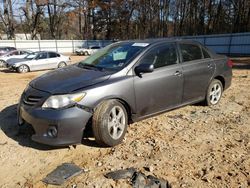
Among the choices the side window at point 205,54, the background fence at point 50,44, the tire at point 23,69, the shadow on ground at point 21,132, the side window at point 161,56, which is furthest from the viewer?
the background fence at point 50,44

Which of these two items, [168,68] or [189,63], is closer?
[168,68]

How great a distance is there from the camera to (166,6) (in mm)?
49062

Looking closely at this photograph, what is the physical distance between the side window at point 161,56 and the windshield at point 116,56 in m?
0.18

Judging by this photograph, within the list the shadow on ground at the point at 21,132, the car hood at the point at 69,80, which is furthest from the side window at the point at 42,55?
the car hood at the point at 69,80

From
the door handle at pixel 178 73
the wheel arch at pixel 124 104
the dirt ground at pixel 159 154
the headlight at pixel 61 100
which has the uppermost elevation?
the door handle at pixel 178 73

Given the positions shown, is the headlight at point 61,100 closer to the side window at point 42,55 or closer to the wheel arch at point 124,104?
the wheel arch at point 124,104

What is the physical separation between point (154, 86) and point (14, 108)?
3.55m

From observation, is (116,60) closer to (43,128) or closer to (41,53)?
(43,128)

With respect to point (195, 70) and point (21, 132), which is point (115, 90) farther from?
point (195, 70)

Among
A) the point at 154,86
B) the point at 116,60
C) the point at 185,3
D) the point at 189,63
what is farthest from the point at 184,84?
the point at 185,3

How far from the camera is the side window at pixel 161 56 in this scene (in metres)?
4.69

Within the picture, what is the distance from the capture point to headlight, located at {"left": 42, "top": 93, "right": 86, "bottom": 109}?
3.75m

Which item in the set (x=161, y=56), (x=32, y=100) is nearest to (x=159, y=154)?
(x=161, y=56)

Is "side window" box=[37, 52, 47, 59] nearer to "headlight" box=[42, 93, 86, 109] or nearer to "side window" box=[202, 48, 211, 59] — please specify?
"side window" box=[202, 48, 211, 59]
